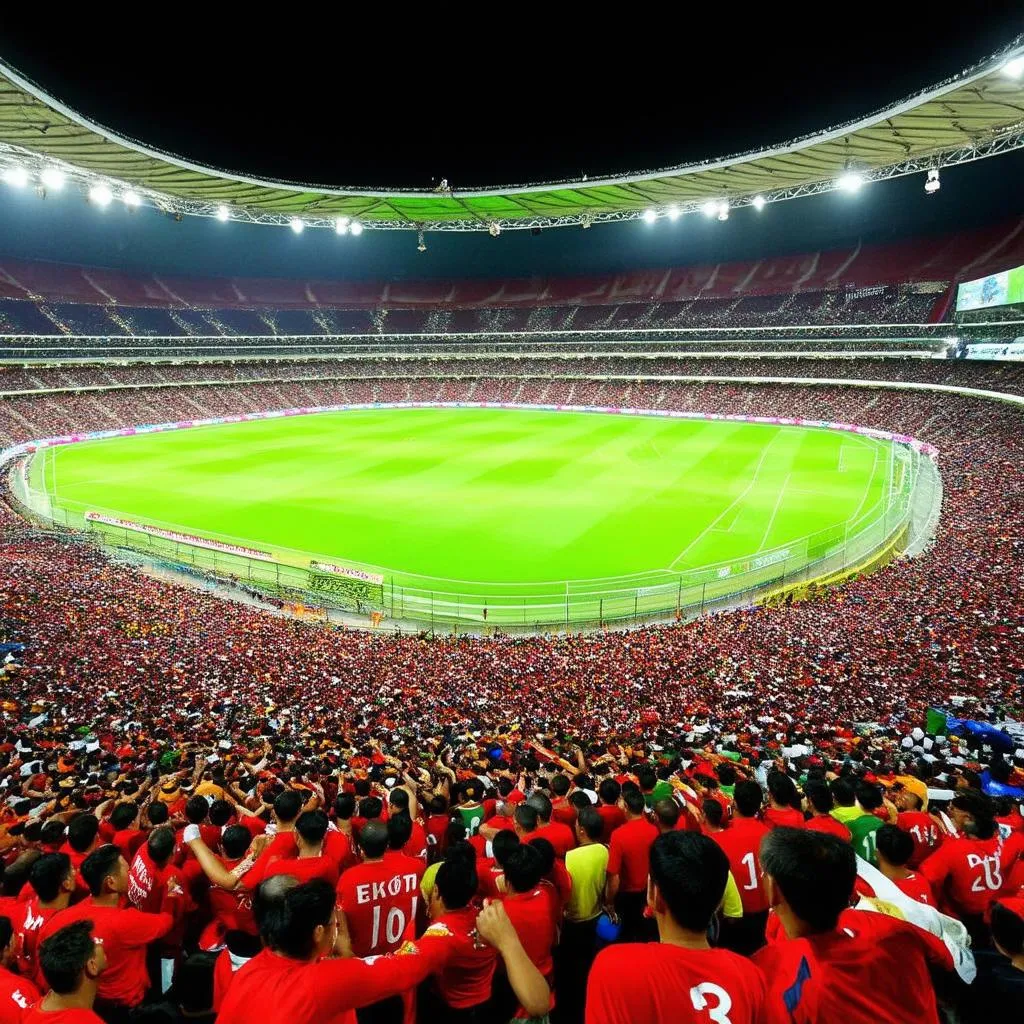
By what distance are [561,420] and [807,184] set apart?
27.9 metres

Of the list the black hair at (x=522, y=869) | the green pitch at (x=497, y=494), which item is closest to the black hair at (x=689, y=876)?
the black hair at (x=522, y=869)

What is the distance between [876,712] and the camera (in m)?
10.8

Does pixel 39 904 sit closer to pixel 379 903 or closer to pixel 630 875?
pixel 379 903

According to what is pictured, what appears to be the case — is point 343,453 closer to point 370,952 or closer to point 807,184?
point 807,184

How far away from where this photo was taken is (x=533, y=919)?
329 cm

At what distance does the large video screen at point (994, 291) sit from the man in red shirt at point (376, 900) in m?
47.5

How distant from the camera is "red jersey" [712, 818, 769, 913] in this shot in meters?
4.21

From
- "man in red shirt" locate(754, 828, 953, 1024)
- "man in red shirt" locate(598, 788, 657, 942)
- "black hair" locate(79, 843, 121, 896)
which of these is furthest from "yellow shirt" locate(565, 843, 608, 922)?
"black hair" locate(79, 843, 121, 896)

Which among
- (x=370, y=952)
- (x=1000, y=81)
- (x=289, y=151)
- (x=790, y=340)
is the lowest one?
(x=370, y=952)

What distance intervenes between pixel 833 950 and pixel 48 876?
13.4 ft

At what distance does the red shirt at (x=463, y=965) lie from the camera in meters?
3.15

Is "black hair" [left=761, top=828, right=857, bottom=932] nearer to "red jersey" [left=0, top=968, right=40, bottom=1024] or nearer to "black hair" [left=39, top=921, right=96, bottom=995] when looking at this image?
"black hair" [left=39, top=921, right=96, bottom=995]

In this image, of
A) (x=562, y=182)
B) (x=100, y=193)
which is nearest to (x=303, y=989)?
(x=100, y=193)

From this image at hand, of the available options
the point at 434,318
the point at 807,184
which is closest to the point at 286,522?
the point at 807,184
